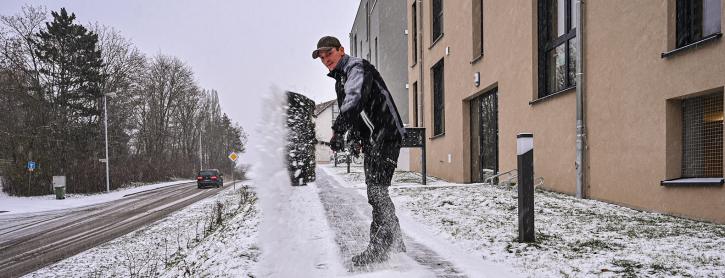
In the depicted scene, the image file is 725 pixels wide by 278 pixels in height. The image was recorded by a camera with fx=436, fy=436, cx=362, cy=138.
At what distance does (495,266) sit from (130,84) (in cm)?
3774

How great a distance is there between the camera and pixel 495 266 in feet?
11.5

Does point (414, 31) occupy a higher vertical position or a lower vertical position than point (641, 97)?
higher

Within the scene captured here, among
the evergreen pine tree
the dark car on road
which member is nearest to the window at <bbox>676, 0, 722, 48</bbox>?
the dark car on road

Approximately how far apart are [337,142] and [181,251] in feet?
21.0

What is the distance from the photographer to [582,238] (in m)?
4.27

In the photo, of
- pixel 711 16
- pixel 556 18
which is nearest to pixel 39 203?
pixel 556 18

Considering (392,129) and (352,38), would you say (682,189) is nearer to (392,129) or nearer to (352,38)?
(392,129)

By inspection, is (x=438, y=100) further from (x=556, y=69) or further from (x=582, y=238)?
(x=582, y=238)

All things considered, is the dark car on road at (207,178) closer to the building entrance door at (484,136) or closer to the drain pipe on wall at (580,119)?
the building entrance door at (484,136)

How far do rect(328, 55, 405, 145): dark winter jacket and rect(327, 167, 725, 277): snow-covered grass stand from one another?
1.48 m

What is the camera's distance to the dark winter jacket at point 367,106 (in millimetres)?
3055

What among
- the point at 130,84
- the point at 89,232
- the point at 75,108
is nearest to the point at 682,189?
the point at 89,232

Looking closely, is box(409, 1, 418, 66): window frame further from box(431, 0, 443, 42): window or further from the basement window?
the basement window

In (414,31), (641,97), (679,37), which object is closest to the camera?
(679,37)
